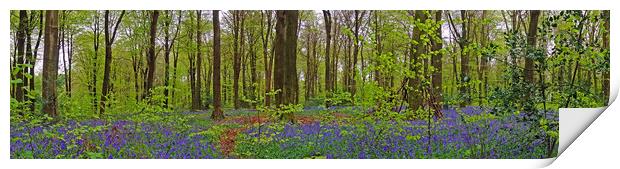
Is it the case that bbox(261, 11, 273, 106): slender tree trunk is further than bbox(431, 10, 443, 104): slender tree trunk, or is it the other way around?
bbox(261, 11, 273, 106): slender tree trunk

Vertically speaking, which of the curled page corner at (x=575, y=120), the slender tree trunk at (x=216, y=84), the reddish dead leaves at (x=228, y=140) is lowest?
the reddish dead leaves at (x=228, y=140)

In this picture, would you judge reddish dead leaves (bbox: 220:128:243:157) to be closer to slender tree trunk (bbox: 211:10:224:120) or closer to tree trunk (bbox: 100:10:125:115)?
slender tree trunk (bbox: 211:10:224:120)

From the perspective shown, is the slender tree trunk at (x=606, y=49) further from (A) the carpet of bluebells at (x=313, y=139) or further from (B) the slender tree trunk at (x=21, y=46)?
(B) the slender tree trunk at (x=21, y=46)

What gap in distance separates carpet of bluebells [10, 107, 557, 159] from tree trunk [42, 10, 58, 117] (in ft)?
0.81

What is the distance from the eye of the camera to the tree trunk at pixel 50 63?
5621 millimetres

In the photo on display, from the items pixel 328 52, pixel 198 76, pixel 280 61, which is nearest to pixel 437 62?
pixel 328 52

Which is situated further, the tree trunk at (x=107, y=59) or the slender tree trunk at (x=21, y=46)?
the tree trunk at (x=107, y=59)

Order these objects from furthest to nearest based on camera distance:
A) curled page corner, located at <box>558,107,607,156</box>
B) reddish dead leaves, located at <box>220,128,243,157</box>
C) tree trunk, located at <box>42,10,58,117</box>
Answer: reddish dead leaves, located at <box>220,128,243,157</box>
tree trunk, located at <box>42,10,58,117</box>
curled page corner, located at <box>558,107,607,156</box>

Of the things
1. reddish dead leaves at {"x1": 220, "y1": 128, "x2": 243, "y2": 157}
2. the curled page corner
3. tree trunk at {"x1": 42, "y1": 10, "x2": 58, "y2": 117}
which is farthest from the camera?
→ reddish dead leaves at {"x1": 220, "y1": 128, "x2": 243, "y2": 157}

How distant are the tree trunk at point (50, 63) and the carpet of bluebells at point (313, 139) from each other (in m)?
0.25

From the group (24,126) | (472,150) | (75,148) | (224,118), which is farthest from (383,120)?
(24,126)

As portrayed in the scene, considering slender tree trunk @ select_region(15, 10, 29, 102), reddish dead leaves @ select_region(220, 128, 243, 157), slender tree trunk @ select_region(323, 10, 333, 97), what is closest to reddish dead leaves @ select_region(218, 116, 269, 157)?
reddish dead leaves @ select_region(220, 128, 243, 157)

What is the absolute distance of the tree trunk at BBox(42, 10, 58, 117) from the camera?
18.4 ft

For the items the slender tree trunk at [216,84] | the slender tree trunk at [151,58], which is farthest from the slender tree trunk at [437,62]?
the slender tree trunk at [151,58]
